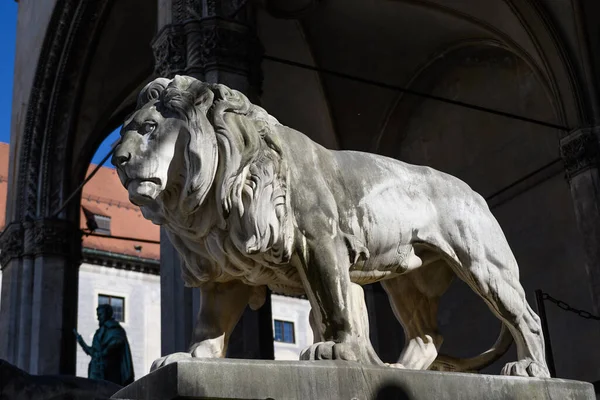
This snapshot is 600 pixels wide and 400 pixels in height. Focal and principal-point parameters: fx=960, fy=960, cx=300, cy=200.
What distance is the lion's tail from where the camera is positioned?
383cm

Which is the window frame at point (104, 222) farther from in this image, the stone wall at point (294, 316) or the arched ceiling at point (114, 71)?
the arched ceiling at point (114, 71)

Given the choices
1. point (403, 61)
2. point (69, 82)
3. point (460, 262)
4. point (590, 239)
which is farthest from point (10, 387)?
point (403, 61)

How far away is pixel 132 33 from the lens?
13.1m

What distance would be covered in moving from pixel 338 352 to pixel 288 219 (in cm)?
48

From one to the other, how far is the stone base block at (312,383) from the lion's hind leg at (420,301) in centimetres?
48

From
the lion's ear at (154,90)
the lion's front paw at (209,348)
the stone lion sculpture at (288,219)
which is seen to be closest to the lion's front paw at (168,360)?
the stone lion sculpture at (288,219)

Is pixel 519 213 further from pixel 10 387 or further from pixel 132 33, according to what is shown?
pixel 10 387

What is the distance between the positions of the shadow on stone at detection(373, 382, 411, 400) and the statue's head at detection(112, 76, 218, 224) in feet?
2.80

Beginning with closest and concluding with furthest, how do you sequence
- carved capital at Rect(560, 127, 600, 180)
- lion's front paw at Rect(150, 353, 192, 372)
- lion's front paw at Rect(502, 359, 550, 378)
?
lion's front paw at Rect(150, 353, 192, 372) → lion's front paw at Rect(502, 359, 550, 378) → carved capital at Rect(560, 127, 600, 180)

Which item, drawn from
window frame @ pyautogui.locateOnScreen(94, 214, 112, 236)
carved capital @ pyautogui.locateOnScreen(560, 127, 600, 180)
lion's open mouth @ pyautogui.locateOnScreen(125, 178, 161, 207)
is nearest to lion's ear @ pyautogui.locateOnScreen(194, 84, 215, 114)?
lion's open mouth @ pyautogui.locateOnScreen(125, 178, 161, 207)

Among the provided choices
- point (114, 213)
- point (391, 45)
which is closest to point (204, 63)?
point (391, 45)

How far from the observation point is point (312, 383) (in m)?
3.03

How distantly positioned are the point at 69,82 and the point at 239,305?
10.2m

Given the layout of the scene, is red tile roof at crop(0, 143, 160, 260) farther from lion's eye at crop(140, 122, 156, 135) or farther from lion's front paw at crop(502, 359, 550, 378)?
lion's eye at crop(140, 122, 156, 135)
